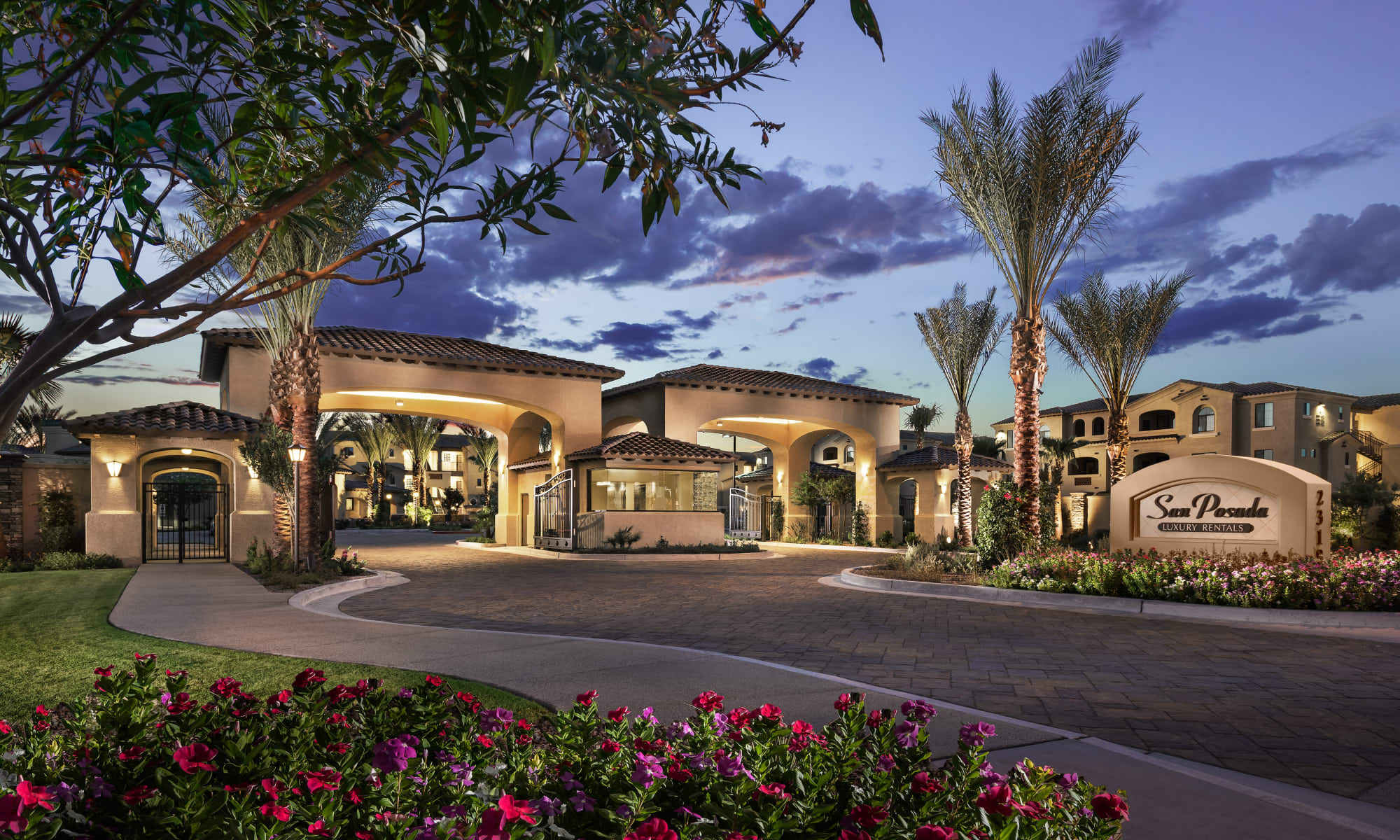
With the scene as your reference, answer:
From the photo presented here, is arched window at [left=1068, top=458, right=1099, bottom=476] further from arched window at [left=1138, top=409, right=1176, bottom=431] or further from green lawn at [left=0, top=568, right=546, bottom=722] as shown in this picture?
green lawn at [left=0, top=568, right=546, bottom=722]

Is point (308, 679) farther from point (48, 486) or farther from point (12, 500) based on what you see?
point (48, 486)

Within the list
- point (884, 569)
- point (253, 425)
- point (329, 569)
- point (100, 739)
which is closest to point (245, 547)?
point (253, 425)

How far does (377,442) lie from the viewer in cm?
5472

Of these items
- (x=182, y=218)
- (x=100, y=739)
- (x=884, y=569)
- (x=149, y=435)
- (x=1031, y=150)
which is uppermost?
(x=1031, y=150)

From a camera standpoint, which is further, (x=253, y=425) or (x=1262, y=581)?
(x=253, y=425)

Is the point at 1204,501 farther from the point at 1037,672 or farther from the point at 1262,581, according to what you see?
the point at 1037,672

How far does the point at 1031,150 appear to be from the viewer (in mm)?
16391

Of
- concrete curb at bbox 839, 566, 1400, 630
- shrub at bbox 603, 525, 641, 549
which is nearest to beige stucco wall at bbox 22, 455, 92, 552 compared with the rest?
shrub at bbox 603, 525, 641, 549

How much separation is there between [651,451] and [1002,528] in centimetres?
1311

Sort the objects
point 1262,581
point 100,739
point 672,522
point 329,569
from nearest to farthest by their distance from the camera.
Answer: point 100,739, point 1262,581, point 329,569, point 672,522

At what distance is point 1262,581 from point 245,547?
856 inches

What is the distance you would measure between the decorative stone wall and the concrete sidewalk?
10.2m

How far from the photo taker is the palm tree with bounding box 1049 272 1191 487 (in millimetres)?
26703

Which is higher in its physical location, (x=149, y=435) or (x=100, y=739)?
(x=149, y=435)
